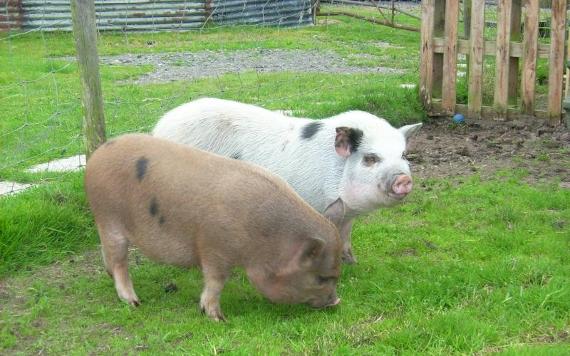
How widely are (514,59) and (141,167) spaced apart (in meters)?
5.80

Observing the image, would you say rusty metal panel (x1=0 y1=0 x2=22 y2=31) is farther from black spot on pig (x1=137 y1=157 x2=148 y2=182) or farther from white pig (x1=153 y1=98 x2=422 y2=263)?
black spot on pig (x1=137 y1=157 x2=148 y2=182)

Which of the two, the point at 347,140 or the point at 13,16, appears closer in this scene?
the point at 347,140

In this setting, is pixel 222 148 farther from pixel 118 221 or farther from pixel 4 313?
pixel 4 313

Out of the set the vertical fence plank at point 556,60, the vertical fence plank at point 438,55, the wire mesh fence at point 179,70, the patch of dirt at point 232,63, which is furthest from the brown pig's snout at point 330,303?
the patch of dirt at point 232,63

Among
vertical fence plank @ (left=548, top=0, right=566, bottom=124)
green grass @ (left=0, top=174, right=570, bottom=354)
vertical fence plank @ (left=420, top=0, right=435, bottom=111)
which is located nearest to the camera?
green grass @ (left=0, top=174, right=570, bottom=354)

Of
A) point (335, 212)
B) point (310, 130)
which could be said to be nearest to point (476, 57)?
point (310, 130)

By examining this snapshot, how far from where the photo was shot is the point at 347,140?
525 centimetres

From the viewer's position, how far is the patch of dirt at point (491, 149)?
25.1 ft

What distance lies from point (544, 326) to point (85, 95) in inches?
145

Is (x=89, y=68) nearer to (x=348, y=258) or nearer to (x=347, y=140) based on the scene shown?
(x=347, y=140)

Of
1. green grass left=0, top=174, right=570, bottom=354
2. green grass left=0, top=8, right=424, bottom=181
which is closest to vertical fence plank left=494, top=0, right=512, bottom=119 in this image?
green grass left=0, top=8, right=424, bottom=181

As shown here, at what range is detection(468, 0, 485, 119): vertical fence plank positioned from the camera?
30.3ft

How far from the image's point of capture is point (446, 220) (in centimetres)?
638

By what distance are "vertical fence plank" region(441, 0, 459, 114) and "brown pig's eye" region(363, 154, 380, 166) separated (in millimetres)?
4682
